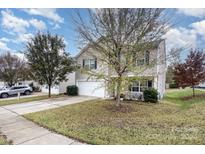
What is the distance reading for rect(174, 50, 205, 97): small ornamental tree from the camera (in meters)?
14.3

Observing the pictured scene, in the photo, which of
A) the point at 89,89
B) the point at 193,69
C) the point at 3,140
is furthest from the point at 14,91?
the point at 193,69

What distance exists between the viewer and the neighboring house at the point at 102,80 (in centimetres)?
984

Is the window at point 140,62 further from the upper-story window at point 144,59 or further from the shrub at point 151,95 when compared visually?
the shrub at point 151,95

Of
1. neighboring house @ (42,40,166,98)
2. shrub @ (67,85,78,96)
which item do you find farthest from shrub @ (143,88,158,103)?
shrub @ (67,85,78,96)

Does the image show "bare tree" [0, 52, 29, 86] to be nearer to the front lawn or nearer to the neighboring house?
the neighboring house

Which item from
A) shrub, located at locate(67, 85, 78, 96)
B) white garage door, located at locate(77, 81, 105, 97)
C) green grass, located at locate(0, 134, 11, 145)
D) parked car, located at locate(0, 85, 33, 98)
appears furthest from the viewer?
parked car, located at locate(0, 85, 33, 98)

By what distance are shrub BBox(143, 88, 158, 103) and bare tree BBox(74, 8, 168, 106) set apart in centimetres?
344

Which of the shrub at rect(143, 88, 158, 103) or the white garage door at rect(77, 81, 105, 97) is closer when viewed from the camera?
the shrub at rect(143, 88, 158, 103)

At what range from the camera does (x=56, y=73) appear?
15203 mm

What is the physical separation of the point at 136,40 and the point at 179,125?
13.2ft

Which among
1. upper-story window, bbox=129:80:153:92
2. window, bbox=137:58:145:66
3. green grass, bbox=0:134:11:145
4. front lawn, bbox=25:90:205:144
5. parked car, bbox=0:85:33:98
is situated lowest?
green grass, bbox=0:134:11:145

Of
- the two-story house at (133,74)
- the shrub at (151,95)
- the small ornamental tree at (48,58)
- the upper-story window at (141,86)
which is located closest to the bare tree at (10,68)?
the small ornamental tree at (48,58)
